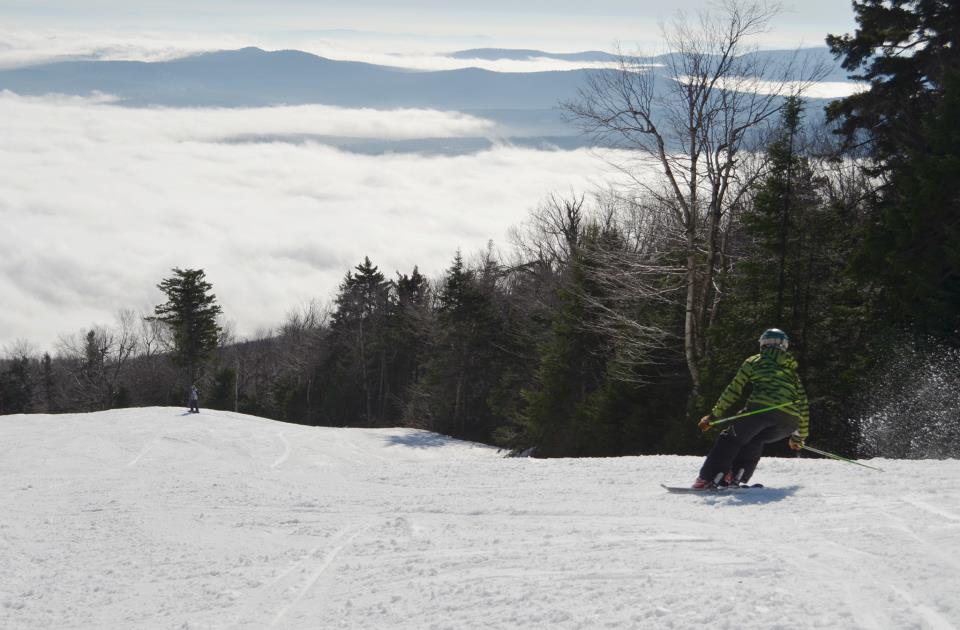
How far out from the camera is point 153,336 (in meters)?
96.3

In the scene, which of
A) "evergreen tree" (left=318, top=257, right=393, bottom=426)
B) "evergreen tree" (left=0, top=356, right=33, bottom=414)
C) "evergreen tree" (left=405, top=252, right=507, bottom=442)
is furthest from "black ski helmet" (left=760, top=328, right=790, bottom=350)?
"evergreen tree" (left=0, top=356, right=33, bottom=414)

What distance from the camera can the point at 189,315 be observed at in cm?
6688

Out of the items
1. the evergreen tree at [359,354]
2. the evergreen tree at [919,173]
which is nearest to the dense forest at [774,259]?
the evergreen tree at [919,173]

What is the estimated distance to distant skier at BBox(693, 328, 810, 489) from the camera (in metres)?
9.31

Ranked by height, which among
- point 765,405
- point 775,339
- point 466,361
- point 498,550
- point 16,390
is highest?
point 775,339

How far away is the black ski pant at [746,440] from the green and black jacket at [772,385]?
0.10 meters

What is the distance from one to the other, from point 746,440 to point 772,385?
0.71 m

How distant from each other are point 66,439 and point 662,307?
21896 millimetres

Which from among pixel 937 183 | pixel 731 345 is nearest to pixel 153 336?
pixel 731 345

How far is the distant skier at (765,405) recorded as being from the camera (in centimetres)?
931

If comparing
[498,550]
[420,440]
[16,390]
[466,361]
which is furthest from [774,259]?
[16,390]

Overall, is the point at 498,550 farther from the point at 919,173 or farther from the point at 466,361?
the point at 466,361

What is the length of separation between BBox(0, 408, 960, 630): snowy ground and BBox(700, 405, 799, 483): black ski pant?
17.9 inches

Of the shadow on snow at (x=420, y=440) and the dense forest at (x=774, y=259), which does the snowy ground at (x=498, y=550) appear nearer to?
the dense forest at (x=774, y=259)
